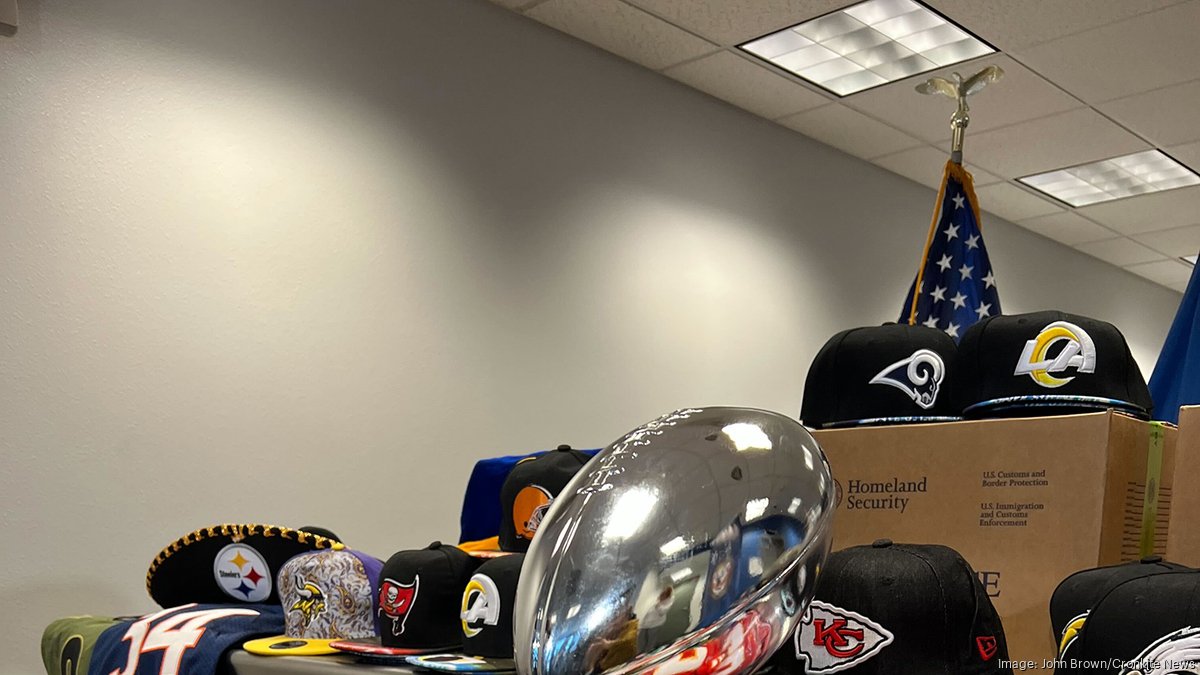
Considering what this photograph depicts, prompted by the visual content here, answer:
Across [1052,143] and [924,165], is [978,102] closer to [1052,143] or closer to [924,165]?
[1052,143]

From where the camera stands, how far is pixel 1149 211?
484 cm

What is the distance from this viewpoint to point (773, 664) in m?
0.95

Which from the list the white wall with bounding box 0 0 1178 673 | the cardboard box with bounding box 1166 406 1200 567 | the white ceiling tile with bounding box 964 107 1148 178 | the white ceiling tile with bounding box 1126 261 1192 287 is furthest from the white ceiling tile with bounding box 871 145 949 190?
the cardboard box with bounding box 1166 406 1200 567

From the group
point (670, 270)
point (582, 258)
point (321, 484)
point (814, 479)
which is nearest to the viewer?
point (814, 479)

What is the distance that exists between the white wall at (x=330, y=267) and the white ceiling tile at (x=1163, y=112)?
1150mm

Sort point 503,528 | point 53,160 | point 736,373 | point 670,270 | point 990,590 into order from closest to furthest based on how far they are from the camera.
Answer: point 990,590 < point 503,528 < point 53,160 < point 670,270 < point 736,373

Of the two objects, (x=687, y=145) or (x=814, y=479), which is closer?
(x=814, y=479)

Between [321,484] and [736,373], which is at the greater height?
[736,373]

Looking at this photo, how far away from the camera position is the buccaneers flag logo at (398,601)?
143cm

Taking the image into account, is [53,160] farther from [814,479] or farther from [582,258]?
[814,479]

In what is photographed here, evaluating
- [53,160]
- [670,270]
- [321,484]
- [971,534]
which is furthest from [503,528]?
[670,270]

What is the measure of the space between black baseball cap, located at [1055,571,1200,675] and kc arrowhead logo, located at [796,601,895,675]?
0.15 metres

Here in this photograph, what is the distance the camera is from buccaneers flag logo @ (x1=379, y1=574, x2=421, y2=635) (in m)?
1.43

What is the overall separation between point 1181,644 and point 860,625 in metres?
0.24
